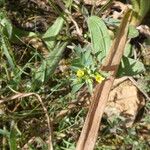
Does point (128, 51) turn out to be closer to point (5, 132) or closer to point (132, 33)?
point (132, 33)

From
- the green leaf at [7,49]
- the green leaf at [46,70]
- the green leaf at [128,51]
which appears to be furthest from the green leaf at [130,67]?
the green leaf at [7,49]

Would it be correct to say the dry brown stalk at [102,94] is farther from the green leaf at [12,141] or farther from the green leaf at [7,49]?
the green leaf at [7,49]

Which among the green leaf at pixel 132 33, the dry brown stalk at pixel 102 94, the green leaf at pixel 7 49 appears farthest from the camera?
the green leaf at pixel 132 33

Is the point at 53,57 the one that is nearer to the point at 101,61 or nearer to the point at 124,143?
the point at 101,61

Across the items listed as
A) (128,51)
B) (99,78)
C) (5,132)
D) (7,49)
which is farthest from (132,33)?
(5,132)

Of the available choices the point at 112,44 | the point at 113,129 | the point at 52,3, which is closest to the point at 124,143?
the point at 113,129

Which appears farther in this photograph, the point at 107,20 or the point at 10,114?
the point at 107,20
